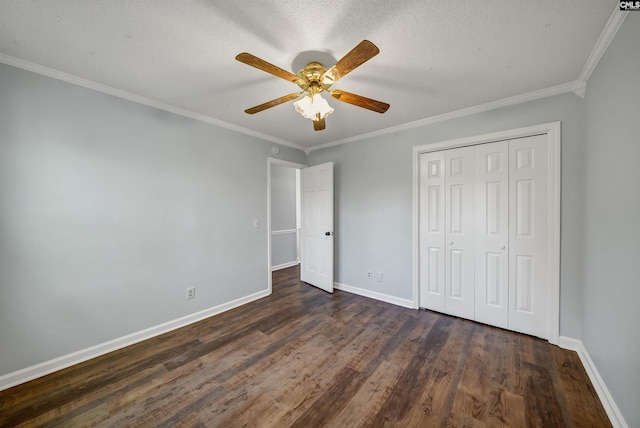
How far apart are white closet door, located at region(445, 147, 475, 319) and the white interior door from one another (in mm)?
1593

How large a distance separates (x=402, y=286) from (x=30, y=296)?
3.60 m

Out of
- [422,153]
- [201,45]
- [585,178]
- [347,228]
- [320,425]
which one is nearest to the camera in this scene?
[320,425]

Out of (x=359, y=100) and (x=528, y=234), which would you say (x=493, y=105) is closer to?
(x=528, y=234)

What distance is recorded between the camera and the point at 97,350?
2027 mm

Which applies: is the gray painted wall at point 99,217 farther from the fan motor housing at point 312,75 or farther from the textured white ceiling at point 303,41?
the fan motor housing at point 312,75

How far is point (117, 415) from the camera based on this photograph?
1.44 m

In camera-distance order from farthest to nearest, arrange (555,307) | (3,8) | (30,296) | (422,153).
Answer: (422,153) → (555,307) → (30,296) → (3,8)

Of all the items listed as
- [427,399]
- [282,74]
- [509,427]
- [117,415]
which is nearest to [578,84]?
[282,74]

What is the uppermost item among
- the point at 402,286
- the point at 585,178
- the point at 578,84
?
the point at 578,84

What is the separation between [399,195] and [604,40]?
1.97 m

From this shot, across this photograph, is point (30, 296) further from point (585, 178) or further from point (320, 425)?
A: point (585, 178)

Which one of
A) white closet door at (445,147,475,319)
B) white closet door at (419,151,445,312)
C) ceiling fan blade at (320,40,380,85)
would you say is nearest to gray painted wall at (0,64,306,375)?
ceiling fan blade at (320,40,380,85)

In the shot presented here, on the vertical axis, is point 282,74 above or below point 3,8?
below

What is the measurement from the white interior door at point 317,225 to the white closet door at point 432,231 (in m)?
1.31
